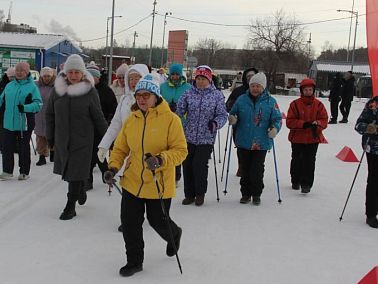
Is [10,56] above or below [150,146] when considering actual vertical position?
above

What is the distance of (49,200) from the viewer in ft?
20.6

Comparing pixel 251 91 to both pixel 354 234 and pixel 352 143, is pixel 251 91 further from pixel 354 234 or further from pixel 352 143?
pixel 352 143

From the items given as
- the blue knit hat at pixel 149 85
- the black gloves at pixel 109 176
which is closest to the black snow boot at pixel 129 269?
the black gloves at pixel 109 176

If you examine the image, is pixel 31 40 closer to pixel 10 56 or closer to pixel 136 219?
pixel 10 56

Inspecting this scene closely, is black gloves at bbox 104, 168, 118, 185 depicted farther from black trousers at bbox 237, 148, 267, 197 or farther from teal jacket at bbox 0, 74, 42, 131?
teal jacket at bbox 0, 74, 42, 131

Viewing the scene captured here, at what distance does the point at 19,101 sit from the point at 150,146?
13.0 ft

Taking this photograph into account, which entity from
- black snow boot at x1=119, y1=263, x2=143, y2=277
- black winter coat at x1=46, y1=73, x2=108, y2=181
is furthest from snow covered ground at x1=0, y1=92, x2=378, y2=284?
black winter coat at x1=46, y1=73, x2=108, y2=181

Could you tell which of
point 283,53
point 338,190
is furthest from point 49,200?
point 283,53

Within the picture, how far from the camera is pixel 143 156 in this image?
389 cm

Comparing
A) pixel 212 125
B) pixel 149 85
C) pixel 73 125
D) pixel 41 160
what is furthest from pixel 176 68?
pixel 149 85

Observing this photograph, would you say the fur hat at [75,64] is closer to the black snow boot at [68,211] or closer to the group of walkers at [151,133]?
the group of walkers at [151,133]

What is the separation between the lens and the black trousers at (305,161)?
7.09m

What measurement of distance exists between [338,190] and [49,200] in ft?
14.6

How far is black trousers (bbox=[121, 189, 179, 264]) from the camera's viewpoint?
3939 millimetres
